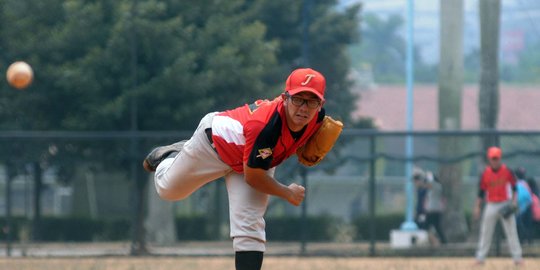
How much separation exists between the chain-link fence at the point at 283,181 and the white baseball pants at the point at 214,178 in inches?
407

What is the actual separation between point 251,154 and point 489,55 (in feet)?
49.7

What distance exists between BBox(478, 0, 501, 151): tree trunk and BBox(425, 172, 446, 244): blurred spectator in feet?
6.59

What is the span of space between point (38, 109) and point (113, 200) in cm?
229

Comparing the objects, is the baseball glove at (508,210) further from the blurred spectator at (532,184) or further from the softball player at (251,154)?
the softball player at (251,154)

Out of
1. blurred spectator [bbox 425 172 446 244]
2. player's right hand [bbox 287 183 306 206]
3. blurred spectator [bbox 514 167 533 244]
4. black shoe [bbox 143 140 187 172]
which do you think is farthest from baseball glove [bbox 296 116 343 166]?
blurred spectator [bbox 425 172 446 244]

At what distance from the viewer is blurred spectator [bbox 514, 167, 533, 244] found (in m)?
19.0

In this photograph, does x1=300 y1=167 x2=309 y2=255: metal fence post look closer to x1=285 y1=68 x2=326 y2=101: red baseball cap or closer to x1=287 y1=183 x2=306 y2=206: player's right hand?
x1=287 y1=183 x2=306 y2=206: player's right hand

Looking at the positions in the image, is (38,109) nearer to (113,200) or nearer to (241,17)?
(113,200)

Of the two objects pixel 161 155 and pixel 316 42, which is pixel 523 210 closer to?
pixel 316 42

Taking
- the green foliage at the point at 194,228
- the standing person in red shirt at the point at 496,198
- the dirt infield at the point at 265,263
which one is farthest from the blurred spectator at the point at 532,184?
the green foliage at the point at 194,228

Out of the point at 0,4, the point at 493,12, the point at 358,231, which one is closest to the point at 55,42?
the point at 0,4

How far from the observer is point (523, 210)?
1978cm

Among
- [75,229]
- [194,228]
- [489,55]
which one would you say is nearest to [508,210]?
[194,228]

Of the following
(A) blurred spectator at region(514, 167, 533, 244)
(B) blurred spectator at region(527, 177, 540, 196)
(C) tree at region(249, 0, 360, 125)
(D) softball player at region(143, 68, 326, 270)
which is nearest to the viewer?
(D) softball player at region(143, 68, 326, 270)
